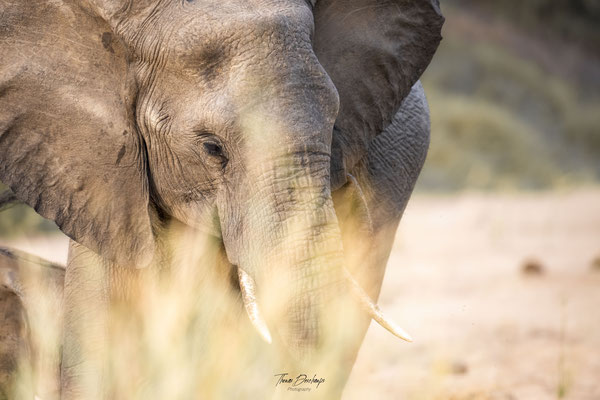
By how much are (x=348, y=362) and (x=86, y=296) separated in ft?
3.75

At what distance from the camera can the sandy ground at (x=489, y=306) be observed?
4824mm

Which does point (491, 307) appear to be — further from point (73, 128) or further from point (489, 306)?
point (73, 128)

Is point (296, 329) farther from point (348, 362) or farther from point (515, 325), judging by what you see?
point (515, 325)

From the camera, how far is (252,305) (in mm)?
2949

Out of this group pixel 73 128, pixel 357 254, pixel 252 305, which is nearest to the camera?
pixel 252 305

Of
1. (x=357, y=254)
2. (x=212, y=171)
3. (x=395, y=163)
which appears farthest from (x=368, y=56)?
(x=212, y=171)

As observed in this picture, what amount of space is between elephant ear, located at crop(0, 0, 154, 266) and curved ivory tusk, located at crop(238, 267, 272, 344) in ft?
1.43

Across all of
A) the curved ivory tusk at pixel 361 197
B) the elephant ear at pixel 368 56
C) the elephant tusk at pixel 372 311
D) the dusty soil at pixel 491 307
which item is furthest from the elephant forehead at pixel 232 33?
the dusty soil at pixel 491 307

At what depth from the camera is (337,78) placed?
3.52m

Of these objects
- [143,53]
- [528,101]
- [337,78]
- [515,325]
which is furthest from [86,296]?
[528,101]

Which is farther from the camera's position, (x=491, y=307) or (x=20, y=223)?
(x=20, y=223)

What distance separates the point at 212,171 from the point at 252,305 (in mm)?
469

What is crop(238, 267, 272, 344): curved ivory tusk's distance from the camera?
9.32 feet
